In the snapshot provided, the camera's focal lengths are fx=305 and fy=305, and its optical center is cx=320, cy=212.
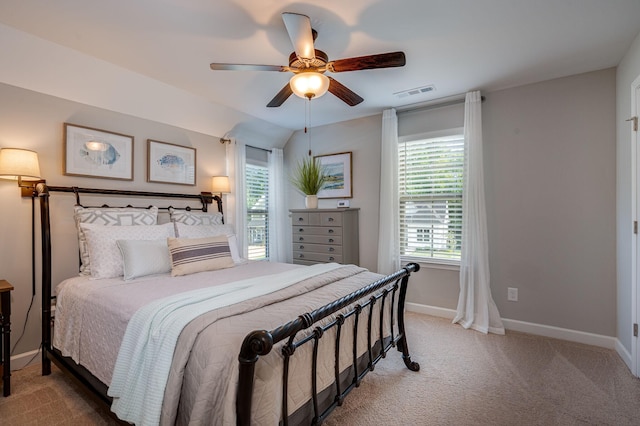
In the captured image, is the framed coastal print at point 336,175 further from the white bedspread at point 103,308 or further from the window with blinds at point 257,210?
the white bedspread at point 103,308

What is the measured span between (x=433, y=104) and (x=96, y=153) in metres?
3.54

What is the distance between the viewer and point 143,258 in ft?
7.63

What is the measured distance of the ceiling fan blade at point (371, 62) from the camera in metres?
1.89

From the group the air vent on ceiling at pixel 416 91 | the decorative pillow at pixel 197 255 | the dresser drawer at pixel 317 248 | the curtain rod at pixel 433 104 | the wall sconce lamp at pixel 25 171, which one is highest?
the air vent on ceiling at pixel 416 91

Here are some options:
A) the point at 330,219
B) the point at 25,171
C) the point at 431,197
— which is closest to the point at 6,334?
the point at 25,171

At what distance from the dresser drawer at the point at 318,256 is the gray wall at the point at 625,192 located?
2588 mm

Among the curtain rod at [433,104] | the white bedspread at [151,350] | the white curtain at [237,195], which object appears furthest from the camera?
the white curtain at [237,195]

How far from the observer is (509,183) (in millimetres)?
3211

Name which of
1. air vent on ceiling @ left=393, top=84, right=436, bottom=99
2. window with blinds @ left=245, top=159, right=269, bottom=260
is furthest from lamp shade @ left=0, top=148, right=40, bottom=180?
air vent on ceiling @ left=393, top=84, right=436, bottom=99

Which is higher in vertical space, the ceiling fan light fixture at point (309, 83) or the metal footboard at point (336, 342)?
the ceiling fan light fixture at point (309, 83)

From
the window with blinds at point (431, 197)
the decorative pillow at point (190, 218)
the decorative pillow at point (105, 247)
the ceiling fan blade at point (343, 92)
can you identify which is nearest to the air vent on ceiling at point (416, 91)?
the window with blinds at point (431, 197)

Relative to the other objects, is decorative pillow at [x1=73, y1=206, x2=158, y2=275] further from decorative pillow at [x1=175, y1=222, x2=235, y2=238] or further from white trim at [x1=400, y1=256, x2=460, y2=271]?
white trim at [x1=400, y1=256, x2=460, y2=271]

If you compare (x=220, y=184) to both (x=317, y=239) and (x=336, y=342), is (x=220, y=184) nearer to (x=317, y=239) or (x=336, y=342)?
(x=317, y=239)

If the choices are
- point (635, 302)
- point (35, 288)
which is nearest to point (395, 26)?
point (635, 302)
